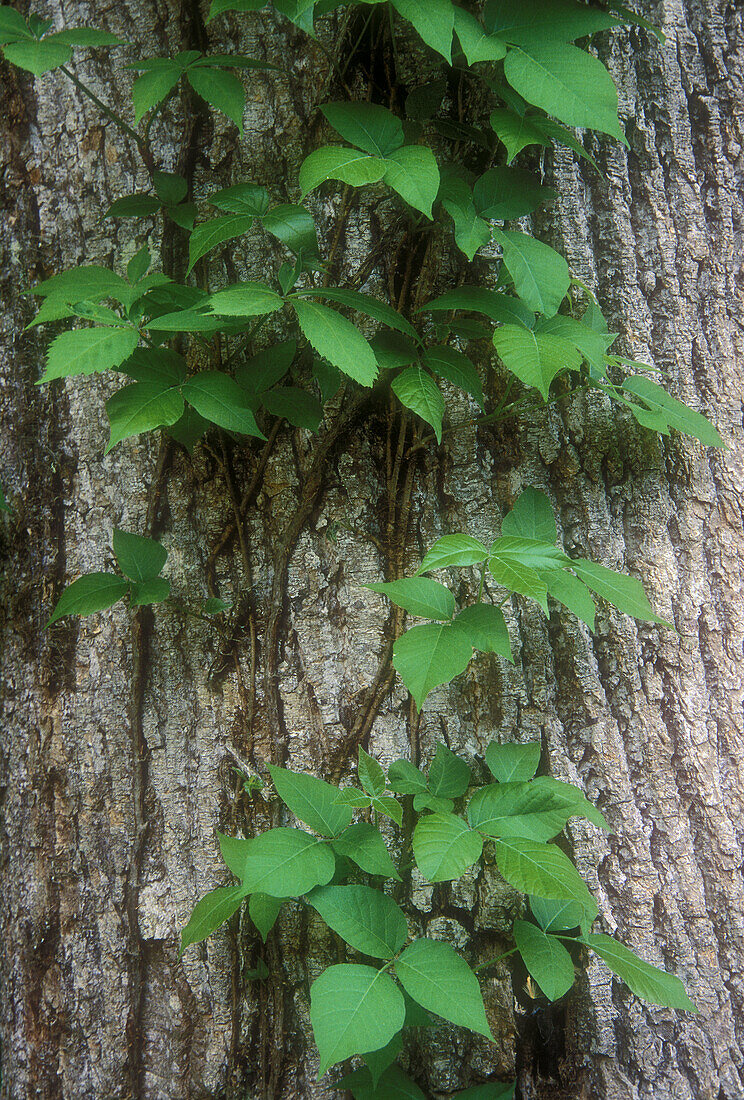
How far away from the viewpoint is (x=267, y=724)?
1.18 metres

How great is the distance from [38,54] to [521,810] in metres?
1.33

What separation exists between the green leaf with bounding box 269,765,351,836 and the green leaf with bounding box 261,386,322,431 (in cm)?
55

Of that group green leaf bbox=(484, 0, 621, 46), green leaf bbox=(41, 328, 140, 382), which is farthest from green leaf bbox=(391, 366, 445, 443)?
green leaf bbox=(484, 0, 621, 46)

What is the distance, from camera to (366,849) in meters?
1.00

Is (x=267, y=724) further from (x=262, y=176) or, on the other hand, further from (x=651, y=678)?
(x=262, y=176)

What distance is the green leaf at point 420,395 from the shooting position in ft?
3.37

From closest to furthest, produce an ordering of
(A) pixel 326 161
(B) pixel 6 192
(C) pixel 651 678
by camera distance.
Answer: (A) pixel 326 161
(C) pixel 651 678
(B) pixel 6 192

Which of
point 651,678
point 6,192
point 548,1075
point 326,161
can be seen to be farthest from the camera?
point 6,192

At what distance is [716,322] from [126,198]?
108 centimetres

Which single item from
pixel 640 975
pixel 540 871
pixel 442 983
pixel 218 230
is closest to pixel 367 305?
pixel 218 230

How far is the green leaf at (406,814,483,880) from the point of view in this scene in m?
0.88

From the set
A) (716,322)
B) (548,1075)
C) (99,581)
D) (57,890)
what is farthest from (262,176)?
(548,1075)


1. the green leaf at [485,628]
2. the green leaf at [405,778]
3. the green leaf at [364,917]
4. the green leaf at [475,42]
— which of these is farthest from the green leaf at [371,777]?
the green leaf at [475,42]

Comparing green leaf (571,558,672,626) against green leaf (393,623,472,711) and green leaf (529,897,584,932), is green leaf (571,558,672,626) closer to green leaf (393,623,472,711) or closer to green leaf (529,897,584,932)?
green leaf (393,623,472,711)
